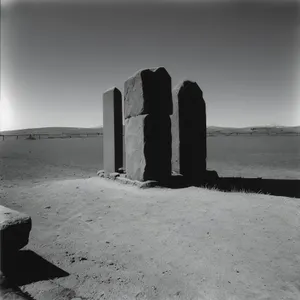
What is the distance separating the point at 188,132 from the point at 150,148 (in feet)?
5.63

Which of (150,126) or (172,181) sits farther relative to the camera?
(172,181)

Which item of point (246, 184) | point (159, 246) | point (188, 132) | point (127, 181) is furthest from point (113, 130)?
point (159, 246)

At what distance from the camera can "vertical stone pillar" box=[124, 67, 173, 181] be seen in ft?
21.5

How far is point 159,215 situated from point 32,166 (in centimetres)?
888

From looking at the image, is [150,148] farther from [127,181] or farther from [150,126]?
[127,181]

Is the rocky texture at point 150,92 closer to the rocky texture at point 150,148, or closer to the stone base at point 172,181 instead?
the rocky texture at point 150,148

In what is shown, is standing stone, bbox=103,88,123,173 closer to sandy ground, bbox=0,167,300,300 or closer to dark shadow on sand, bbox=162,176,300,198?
dark shadow on sand, bbox=162,176,300,198

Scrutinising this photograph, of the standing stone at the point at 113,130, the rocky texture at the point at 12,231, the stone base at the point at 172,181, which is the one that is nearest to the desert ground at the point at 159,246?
the rocky texture at the point at 12,231

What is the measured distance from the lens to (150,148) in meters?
6.57

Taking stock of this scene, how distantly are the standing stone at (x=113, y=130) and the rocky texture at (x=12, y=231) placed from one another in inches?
224

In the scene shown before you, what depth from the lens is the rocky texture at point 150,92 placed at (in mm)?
6637

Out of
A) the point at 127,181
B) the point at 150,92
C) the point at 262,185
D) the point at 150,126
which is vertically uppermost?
the point at 150,92

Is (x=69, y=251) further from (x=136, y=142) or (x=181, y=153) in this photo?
(x=181, y=153)

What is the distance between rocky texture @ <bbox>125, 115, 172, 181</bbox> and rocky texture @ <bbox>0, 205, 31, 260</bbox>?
3965mm
